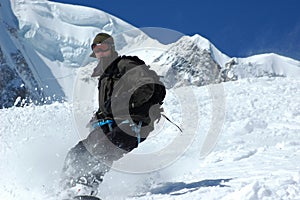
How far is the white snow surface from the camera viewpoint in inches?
164

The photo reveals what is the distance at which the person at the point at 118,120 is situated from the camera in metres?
4.15

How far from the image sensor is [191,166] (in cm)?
649

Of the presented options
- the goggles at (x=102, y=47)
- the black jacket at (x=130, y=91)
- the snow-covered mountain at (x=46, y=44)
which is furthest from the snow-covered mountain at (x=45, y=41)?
the black jacket at (x=130, y=91)

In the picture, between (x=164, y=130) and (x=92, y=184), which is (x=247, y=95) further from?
(x=92, y=184)

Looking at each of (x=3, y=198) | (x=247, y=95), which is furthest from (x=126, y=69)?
(x=247, y=95)

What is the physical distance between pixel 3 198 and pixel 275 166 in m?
3.03

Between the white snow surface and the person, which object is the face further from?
the white snow surface

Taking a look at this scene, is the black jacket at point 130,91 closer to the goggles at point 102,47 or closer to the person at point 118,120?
the person at point 118,120

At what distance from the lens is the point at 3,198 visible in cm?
405

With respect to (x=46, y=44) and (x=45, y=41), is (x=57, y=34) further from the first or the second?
(x=46, y=44)

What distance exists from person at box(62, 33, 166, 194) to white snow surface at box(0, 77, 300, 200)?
333mm

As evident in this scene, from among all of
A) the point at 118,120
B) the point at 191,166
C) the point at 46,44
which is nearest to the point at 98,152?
the point at 118,120

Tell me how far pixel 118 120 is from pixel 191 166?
97.6 inches

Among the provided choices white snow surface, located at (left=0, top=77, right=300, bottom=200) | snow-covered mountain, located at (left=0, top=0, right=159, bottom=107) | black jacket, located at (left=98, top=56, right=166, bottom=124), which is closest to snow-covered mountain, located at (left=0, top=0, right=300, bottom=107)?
snow-covered mountain, located at (left=0, top=0, right=159, bottom=107)
